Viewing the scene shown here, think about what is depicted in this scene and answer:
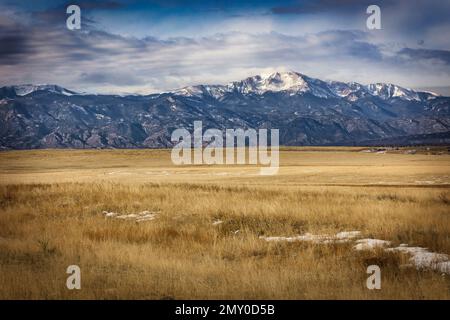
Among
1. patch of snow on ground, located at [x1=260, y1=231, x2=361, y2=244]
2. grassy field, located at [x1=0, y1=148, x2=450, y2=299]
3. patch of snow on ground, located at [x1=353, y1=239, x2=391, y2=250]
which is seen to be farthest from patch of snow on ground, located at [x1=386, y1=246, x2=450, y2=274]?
patch of snow on ground, located at [x1=260, y1=231, x2=361, y2=244]

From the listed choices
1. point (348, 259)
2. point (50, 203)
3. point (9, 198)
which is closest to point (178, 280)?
point (348, 259)

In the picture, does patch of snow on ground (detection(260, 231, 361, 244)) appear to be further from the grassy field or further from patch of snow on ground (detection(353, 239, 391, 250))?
patch of snow on ground (detection(353, 239, 391, 250))

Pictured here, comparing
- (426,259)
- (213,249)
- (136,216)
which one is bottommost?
(136,216)

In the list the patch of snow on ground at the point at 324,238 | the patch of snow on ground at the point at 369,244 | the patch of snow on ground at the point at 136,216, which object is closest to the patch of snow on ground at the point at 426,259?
the patch of snow on ground at the point at 369,244

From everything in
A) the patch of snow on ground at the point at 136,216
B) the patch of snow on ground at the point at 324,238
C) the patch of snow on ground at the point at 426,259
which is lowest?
the patch of snow on ground at the point at 136,216

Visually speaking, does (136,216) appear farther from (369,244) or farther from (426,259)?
(426,259)

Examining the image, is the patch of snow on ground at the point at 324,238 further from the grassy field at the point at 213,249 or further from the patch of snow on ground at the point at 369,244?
the patch of snow on ground at the point at 369,244

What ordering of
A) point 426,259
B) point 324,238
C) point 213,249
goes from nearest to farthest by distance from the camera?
point 426,259, point 213,249, point 324,238

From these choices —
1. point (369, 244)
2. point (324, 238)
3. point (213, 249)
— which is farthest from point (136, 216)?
point (369, 244)

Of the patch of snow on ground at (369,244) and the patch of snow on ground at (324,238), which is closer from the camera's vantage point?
the patch of snow on ground at (369,244)

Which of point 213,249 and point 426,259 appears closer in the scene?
point 426,259

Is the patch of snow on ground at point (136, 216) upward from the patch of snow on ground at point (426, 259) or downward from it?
downward
